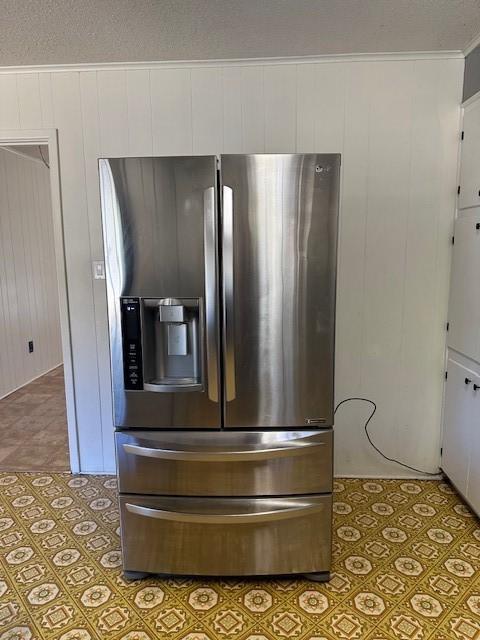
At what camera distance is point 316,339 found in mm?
1708

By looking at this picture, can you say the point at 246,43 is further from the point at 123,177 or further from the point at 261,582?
the point at 261,582

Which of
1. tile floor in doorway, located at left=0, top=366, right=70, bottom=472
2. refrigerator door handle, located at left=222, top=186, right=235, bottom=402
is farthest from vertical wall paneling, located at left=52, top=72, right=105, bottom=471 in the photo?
refrigerator door handle, located at left=222, top=186, right=235, bottom=402

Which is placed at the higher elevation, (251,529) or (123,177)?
(123,177)

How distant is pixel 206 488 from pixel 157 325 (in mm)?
698

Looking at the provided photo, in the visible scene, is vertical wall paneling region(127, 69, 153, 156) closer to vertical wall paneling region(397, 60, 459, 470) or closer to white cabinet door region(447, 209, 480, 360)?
vertical wall paneling region(397, 60, 459, 470)

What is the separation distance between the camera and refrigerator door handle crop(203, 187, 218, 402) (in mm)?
1641

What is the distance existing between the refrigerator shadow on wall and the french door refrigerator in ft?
5.85

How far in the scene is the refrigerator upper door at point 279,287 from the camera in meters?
1.61

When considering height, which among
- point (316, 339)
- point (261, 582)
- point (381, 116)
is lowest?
point (261, 582)

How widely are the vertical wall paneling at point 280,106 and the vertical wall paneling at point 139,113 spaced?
67 centimetres

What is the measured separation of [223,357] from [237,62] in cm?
171

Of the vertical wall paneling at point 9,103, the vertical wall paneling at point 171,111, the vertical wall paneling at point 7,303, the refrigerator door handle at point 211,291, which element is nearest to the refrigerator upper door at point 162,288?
the refrigerator door handle at point 211,291

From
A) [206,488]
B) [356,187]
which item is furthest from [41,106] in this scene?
[206,488]

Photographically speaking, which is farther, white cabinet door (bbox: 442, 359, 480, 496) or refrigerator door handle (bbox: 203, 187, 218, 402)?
white cabinet door (bbox: 442, 359, 480, 496)
